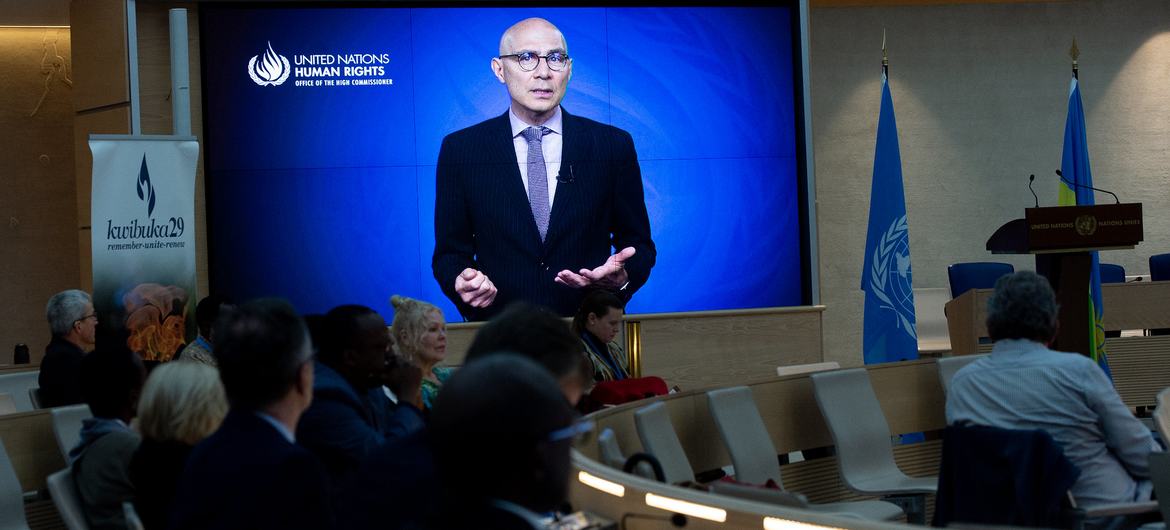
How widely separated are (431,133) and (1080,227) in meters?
4.58

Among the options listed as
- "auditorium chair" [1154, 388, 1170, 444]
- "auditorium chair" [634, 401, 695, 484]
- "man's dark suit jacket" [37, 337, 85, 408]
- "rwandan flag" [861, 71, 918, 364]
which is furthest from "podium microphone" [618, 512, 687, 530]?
"rwandan flag" [861, 71, 918, 364]

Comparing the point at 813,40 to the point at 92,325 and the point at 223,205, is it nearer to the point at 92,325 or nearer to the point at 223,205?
the point at 223,205

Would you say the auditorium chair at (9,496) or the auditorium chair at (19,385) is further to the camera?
the auditorium chair at (19,385)

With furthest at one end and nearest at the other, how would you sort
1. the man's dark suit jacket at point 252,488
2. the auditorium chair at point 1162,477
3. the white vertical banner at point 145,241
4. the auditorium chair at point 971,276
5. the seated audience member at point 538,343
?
the auditorium chair at point 971,276, the white vertical banner at point 145,241, the auditorium chair at point 1162,477, the seated audience member at point 538,343, the man's dark suit jacket at point 252,488

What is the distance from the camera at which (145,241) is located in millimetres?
6773

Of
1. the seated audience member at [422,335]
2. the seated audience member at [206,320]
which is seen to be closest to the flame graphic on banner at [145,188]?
the seated audience member at [206,320]

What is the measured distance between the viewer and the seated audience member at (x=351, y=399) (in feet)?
10.2

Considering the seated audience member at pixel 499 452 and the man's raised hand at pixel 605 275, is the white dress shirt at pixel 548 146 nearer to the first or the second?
the man's raised hand at pixel 605 275

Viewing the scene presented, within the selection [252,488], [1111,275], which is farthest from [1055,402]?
[1111,275]

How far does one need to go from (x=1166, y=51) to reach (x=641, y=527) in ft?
36.5

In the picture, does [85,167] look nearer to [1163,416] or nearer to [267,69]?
[267,69]

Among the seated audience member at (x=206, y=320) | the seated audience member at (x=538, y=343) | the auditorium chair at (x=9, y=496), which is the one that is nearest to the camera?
the seated audience member at (x=538, y=343)

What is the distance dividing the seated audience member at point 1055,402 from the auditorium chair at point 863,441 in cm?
101

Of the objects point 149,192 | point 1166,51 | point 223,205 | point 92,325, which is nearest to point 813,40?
point 1166,51
